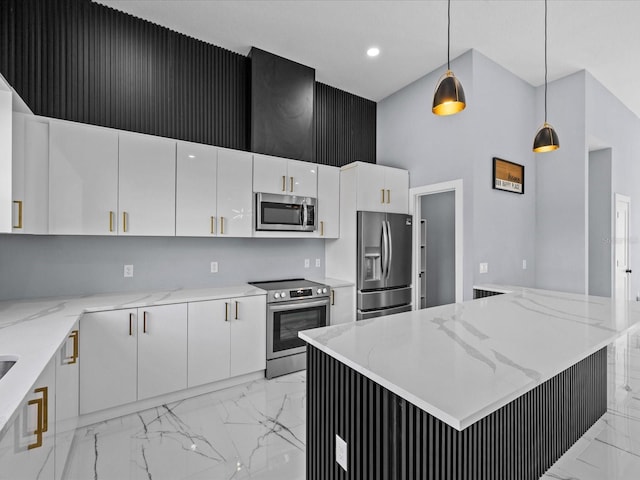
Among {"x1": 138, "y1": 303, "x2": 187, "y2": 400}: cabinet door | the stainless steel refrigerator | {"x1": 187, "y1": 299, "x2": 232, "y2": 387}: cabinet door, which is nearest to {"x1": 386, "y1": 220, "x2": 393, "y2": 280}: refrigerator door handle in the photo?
the stainless steel refrigerator

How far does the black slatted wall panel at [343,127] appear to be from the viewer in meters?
4.12

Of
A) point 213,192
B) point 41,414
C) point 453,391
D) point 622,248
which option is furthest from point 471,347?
point 622,248

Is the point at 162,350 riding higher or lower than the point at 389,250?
lower

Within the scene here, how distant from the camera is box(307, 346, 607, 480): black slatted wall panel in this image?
41.1 inches

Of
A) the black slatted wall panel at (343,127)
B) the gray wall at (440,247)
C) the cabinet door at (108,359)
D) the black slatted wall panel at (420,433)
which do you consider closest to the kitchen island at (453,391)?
the black slatted wall panel at (420,433)

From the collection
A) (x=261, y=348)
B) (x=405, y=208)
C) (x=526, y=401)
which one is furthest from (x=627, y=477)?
(x=405, y=208)

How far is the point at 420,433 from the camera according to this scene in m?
1.06

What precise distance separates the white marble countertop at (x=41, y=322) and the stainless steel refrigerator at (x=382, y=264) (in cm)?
122

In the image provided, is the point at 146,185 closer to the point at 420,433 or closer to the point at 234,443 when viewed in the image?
the point at 234,443

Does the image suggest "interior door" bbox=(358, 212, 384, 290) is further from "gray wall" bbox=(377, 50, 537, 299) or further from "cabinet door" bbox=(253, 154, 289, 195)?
→ "cabinet door" bbox=(253, 154, 289, 195)

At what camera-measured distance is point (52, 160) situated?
7.72 feet

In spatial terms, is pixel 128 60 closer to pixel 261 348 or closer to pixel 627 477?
pixel 261 348

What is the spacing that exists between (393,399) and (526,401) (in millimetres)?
770

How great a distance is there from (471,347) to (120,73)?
135 inches
